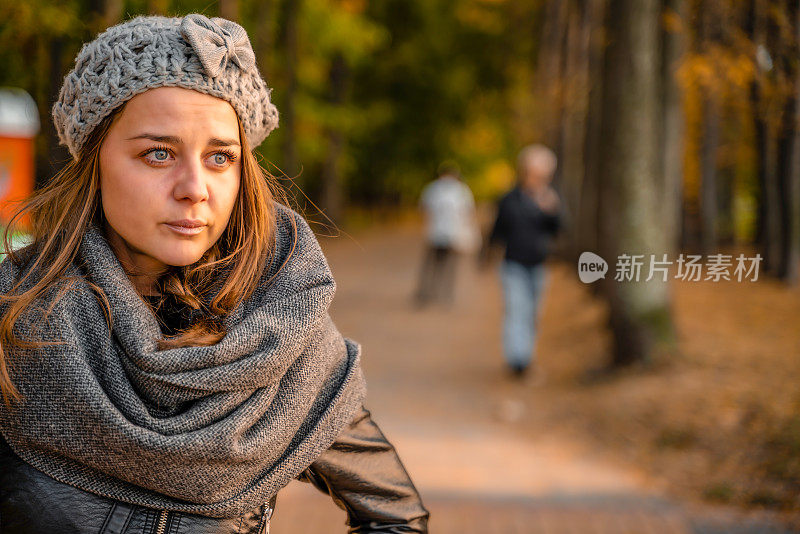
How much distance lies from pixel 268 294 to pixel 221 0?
628 cm

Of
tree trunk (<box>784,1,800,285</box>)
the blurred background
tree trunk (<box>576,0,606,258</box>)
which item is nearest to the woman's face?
the blurred background

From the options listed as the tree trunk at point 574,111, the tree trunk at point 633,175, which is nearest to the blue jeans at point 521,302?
the tree trunk at point 633,175

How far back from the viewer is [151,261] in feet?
5.70

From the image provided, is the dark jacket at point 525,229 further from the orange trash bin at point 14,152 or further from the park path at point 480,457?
the orange trash bin at point 14,152

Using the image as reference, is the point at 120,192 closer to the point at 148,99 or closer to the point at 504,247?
the point at 148,99

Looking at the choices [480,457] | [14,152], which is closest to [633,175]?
[480,457]

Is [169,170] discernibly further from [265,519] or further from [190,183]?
[265,519]

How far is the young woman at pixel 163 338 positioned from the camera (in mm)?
1522

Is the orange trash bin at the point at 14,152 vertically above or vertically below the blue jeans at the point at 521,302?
above

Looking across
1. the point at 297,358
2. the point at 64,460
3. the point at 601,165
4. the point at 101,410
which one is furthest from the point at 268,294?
the point at 601,165

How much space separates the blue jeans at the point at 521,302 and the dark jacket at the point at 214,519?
6.65m

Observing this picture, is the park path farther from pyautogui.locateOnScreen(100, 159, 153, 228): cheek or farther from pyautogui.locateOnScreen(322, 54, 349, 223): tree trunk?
pyautogui.locateOnScreen(322, 54, 349, 223): tree trunk

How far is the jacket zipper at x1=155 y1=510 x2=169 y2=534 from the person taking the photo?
5.08 ft

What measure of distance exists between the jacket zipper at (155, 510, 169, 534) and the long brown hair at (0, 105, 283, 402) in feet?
1.06
